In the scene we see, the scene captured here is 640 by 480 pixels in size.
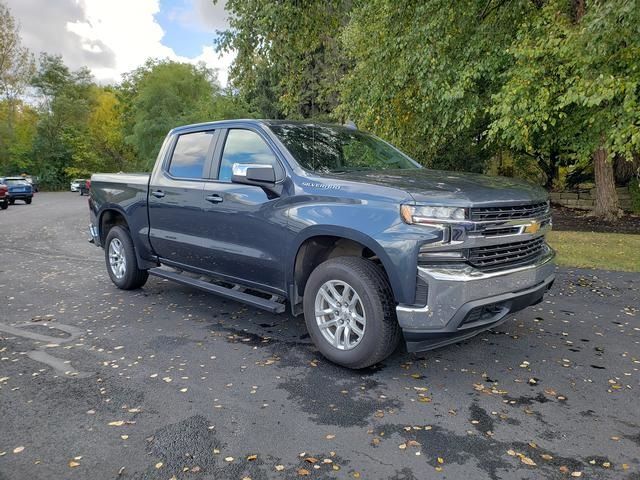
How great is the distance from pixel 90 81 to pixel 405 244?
235 ft

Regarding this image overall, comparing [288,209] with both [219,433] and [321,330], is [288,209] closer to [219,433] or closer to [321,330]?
[321,330]

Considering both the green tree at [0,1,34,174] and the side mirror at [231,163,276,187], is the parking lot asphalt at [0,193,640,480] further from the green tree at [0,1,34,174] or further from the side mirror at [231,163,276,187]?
the green tree at [0,1,34,174]

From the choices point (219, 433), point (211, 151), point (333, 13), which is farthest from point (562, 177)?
point (219, 433)

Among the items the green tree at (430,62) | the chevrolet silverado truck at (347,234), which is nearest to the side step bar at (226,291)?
the chevrolet silverado truck at (347,234)

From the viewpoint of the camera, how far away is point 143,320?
5.35 meters

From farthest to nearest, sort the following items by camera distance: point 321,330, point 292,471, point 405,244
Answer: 1. point 321,330
2. point 405,244
3. point 292,471

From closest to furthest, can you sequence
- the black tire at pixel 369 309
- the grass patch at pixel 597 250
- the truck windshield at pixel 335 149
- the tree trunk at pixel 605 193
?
the black tire at pixel 369 309
the truck windshield at pixel 335 149
the grass patch at pixel 597 250
the tree trunk at pixel 605 193

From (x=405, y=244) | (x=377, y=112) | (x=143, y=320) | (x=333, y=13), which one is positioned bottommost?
(x=143, y=320)

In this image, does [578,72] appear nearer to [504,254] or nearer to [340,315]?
[504,254]

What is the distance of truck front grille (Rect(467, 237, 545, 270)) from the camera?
11.8 feet

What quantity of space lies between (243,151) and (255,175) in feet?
2.29

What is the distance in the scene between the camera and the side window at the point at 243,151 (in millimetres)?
4615

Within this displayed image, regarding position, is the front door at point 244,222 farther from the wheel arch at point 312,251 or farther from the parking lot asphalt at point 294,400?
the parking lot asphalt at point 294,400

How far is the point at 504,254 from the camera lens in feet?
12.4
